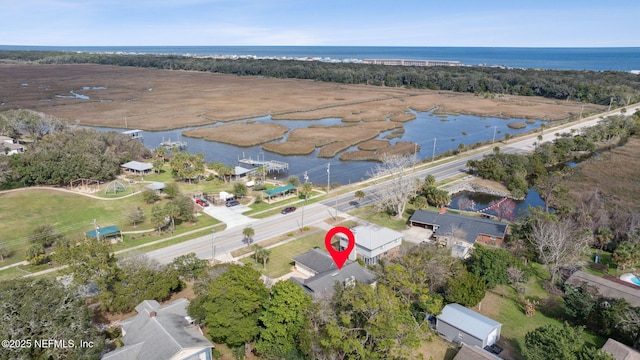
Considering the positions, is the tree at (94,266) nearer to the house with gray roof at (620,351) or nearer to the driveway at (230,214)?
the driveway at (230,214)

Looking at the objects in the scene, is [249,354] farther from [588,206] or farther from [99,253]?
[588,206]

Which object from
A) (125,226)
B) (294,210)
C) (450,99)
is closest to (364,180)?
(294,210)

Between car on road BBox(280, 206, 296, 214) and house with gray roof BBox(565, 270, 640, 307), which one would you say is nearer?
house with gray roof BBox(565, 270, 640, 307)

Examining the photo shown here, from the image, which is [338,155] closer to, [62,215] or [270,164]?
[270,164]

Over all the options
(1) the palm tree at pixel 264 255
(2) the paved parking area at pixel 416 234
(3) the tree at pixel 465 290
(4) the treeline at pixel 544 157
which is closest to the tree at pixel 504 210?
(4) the treeline at pixel 544 157

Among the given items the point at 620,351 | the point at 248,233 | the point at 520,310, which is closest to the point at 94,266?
the point at 248,233

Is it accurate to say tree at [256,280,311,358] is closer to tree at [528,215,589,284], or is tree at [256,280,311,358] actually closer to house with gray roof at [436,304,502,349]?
house with gray roof at [436,304,502,349]

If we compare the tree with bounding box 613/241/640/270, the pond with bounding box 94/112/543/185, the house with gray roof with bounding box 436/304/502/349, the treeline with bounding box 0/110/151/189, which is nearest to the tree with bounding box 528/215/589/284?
the tree with bounding box 613/241/640/270
